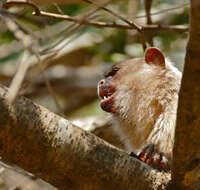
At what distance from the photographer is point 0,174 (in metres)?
3.71

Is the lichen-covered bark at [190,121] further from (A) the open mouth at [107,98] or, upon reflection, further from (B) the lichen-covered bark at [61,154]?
(A) the open mouth at [107,98]

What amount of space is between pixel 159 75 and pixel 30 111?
165 cm

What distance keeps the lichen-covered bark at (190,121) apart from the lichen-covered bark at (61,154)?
6.7 inches

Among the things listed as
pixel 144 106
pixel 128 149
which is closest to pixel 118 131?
pixel 128 149

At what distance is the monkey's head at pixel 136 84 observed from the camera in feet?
12.5

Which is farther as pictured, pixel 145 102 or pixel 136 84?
pixel 136 84

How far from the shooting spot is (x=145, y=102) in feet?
12.3

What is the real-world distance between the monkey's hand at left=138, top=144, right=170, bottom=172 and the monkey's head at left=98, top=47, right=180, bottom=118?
47 cm

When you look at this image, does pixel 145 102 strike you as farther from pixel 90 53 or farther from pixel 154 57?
pixel 90 53

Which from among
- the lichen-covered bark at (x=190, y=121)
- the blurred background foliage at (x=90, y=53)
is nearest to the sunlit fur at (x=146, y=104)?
the lichen-covered bark at (x=190, y=121)

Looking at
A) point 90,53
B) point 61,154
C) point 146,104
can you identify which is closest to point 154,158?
point 146,104

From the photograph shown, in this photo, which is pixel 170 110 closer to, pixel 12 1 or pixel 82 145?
pixel 82 145

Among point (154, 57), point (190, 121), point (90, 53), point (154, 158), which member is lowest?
point (90, 53)

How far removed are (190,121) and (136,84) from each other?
164 centimetres
